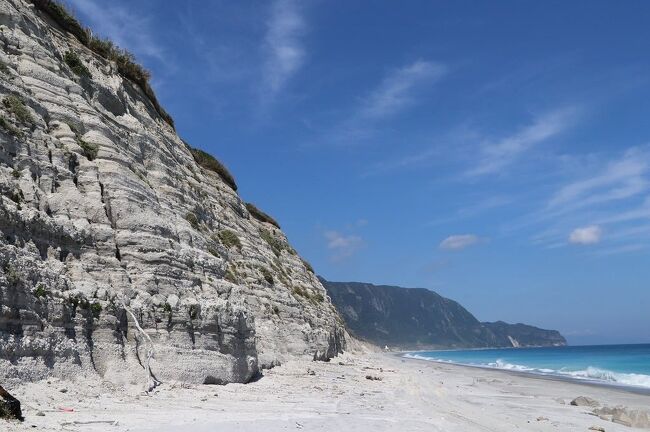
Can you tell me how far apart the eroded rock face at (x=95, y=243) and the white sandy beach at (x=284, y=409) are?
0.79 meters

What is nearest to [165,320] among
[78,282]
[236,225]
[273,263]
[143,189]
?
[78,282]

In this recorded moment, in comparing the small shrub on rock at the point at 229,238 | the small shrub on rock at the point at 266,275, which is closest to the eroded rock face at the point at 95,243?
the small shrub on rock at the point at 229,238

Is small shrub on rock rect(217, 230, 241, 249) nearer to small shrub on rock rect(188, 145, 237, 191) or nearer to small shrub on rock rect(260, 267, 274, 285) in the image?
small shrub on rock rect(260, 267, 274, 285)

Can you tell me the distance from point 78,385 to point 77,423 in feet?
8.34

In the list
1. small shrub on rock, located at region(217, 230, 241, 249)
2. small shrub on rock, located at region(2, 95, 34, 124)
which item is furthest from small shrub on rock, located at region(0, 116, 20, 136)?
small shrub on rock, located at region(217, 230, 241, 249)

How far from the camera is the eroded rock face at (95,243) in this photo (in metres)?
11.5

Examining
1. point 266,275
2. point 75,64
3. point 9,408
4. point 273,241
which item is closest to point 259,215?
point 273,241

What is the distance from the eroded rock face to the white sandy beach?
79 centimetres

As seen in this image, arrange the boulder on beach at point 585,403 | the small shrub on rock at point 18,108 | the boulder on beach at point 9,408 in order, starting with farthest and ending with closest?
the boulder on beach at point 585,403, the small shrub on rock at point 18,108, the boulder on beach at point 9,408

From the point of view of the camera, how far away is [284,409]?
43.2ft

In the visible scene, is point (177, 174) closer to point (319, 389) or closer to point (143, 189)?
point (143, 189)

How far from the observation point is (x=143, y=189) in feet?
56.5

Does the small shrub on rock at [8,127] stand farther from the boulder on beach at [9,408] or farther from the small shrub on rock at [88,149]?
the boulder on beach at [9,408]

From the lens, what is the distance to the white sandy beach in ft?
31.8
